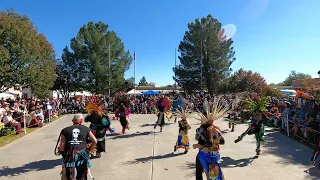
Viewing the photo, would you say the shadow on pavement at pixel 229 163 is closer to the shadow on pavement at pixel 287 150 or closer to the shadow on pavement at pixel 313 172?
the shadow on pavement at pixel 287 150

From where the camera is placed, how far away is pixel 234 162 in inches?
280

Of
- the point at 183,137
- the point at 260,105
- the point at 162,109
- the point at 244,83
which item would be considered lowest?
the point at 183,137

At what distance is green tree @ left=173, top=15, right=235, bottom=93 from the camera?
101 ft

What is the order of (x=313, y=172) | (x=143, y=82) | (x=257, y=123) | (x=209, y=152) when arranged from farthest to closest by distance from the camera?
1. (x=143, y=82)
2. (x=257, y=123)
3. (x=313, y=172)
4. (x=209, y=152)

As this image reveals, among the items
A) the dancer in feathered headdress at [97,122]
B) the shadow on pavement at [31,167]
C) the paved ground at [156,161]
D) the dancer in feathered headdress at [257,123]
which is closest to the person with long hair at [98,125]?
the dancer in feathered headdress at [97,122]

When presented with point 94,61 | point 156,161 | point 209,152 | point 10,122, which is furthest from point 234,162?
point 94,61

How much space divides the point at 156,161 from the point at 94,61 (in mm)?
25994

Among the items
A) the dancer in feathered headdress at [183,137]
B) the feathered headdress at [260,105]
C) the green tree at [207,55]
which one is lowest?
the dancer in feathered headdress at [183,137]

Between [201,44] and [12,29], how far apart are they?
19.0 m

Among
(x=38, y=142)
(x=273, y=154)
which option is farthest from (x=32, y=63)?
(x=273, y=154)

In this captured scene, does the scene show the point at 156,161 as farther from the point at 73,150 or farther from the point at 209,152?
the point at 73,150

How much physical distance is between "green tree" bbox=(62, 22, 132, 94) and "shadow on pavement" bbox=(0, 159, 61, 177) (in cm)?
2497

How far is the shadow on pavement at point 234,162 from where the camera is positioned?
269 inches

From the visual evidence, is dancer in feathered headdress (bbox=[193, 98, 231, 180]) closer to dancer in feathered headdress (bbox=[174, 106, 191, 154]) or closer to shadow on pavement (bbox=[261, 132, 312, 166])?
dancer in feathered headdress (bbox=[174, 106, 191, 154])
